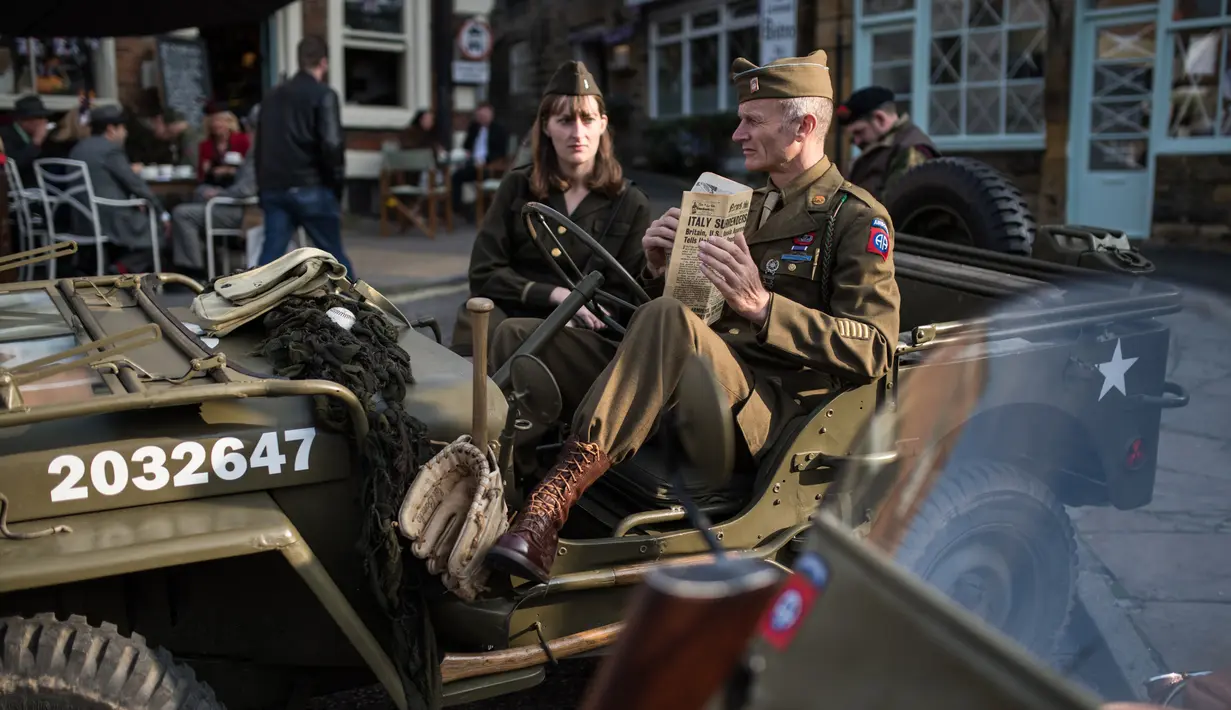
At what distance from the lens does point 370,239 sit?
1402 cm

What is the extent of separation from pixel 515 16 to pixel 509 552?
27139 millimetres

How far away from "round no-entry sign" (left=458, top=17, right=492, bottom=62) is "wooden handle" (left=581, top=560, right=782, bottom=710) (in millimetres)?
16441

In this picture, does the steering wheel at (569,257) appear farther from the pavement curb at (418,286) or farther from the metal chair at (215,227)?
the metal chair at (215,227)

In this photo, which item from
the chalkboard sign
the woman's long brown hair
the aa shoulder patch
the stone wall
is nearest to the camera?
the aa shoulder patch

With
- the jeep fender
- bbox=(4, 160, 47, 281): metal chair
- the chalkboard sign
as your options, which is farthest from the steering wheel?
the chalkboard sign

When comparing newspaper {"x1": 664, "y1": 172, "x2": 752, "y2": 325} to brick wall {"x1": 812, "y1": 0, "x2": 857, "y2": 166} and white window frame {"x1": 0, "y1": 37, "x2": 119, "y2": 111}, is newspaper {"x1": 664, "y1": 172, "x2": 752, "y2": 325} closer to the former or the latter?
white window frame {"x1": 0, "y1": 37, "x2": 119, "y2": 111}

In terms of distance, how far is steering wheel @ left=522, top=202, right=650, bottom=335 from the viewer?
349 centimetres

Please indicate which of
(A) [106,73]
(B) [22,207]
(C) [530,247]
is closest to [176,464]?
(C) [530,247]

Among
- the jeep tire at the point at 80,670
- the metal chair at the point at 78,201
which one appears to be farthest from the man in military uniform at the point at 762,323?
the metal chair at the point at 78,201

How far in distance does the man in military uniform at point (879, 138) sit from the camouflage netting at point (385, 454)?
4640mm

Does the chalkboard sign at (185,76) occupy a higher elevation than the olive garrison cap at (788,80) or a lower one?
higher

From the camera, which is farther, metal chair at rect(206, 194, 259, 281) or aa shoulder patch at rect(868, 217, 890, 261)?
metal chair at rect(206, 194, 259, 281)

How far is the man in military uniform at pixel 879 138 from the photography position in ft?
22.7

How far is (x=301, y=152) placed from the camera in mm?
8477
